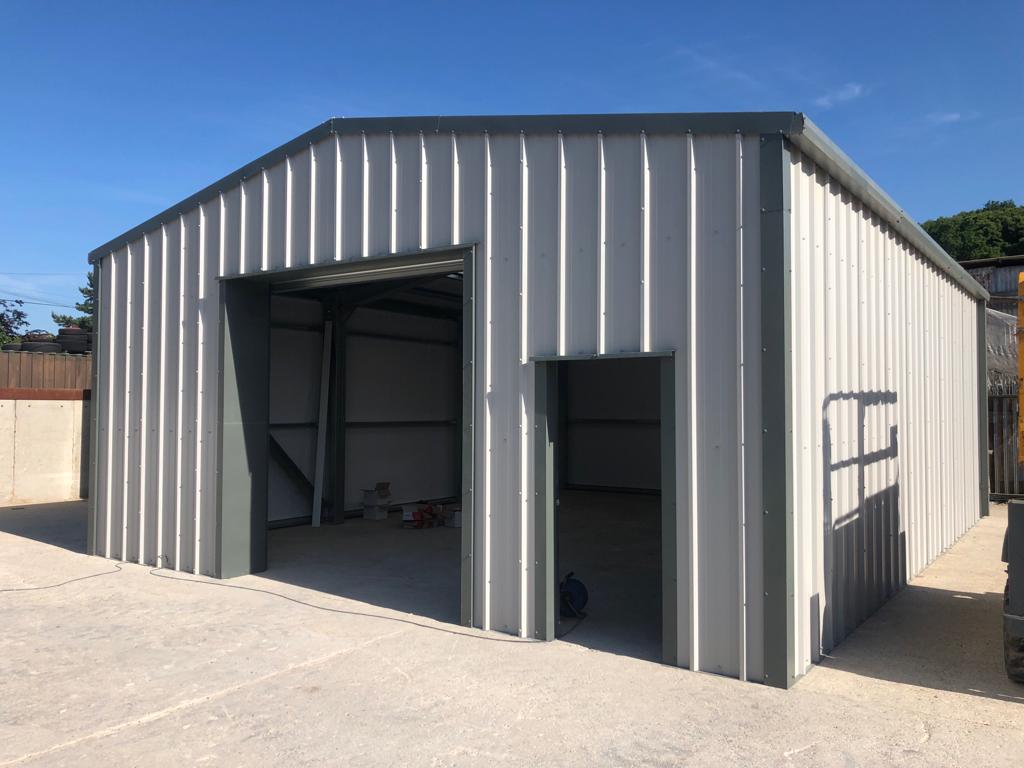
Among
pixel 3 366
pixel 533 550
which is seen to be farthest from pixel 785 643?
pixel 3 366

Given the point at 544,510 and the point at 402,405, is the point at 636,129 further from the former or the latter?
the point at 402,405

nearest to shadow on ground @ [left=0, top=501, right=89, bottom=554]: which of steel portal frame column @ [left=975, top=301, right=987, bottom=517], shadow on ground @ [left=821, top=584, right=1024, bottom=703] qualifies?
shadow on ground @ [left=821, top=584, right=1024, bottom=703]

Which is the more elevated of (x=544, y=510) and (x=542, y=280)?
(x=542, y=280)

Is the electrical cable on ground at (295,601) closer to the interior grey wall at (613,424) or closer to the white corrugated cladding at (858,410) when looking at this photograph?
the white corrugated cladding at (858,410)

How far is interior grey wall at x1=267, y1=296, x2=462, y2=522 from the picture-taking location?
1266 cm

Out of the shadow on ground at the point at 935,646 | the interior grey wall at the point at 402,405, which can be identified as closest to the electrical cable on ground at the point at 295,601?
the shadow on ground at the point at 935,646

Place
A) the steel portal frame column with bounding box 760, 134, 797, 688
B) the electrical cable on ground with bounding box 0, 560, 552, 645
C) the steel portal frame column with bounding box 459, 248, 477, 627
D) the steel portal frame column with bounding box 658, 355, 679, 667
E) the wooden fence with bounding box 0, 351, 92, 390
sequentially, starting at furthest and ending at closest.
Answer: the wooden fence with bounding box 0, 351, 92, 390 → the steel portal frame column with bounding box 459, 248, 477, 627 → the electrical cable on ground with bounding box 0, 560, 552, 645 → the steel portal frame column with bounding box 658, 355, 679, 667 → the steel portal frame column with bounding box 760, 134, 797, 688

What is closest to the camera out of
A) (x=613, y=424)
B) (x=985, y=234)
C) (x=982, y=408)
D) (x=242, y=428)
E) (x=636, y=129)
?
(x=636, y=129)

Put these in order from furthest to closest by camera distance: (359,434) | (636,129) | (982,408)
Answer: (359,434)
(982,408)
(636,129)

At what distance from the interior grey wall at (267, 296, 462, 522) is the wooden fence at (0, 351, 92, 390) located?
6.57 metres

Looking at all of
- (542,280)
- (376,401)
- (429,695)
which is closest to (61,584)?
(429,695)

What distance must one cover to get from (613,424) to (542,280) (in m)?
12.5

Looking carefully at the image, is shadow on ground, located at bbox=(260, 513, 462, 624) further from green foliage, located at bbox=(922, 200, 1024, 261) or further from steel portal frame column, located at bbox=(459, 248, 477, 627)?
green foliage, located at bbox=(922, 200, 1024, 261)

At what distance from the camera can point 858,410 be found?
6.69 metres
